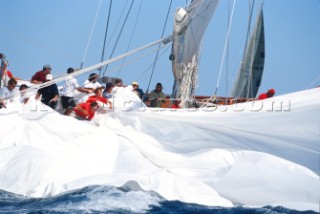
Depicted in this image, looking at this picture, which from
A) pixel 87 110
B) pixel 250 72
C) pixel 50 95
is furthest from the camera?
pixel 250 72

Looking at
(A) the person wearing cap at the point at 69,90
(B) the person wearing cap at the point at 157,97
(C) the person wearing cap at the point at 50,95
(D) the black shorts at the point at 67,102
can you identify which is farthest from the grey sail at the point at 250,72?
(C) the person wearing cap at the point at 50,95

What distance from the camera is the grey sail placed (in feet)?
80.2

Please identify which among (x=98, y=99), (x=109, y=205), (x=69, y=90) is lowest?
(x=109, y=205)

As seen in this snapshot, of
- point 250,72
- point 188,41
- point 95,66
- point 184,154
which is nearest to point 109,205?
point 184,154

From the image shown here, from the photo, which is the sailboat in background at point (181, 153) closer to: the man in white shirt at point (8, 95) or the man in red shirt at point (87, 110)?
the man in white shirt at point (8, 95)

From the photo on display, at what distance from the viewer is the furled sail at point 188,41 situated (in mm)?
11891

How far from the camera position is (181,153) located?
7.35m

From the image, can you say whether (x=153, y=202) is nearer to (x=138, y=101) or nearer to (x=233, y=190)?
(x=233, y=190)

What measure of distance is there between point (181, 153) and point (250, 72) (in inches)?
680

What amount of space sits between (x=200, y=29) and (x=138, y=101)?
2053 millimetres

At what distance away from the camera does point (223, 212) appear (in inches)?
208

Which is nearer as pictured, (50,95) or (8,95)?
(8,95)

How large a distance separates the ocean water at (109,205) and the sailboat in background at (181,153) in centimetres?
18

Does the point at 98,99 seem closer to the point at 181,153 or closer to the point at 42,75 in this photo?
the point at 42,75
